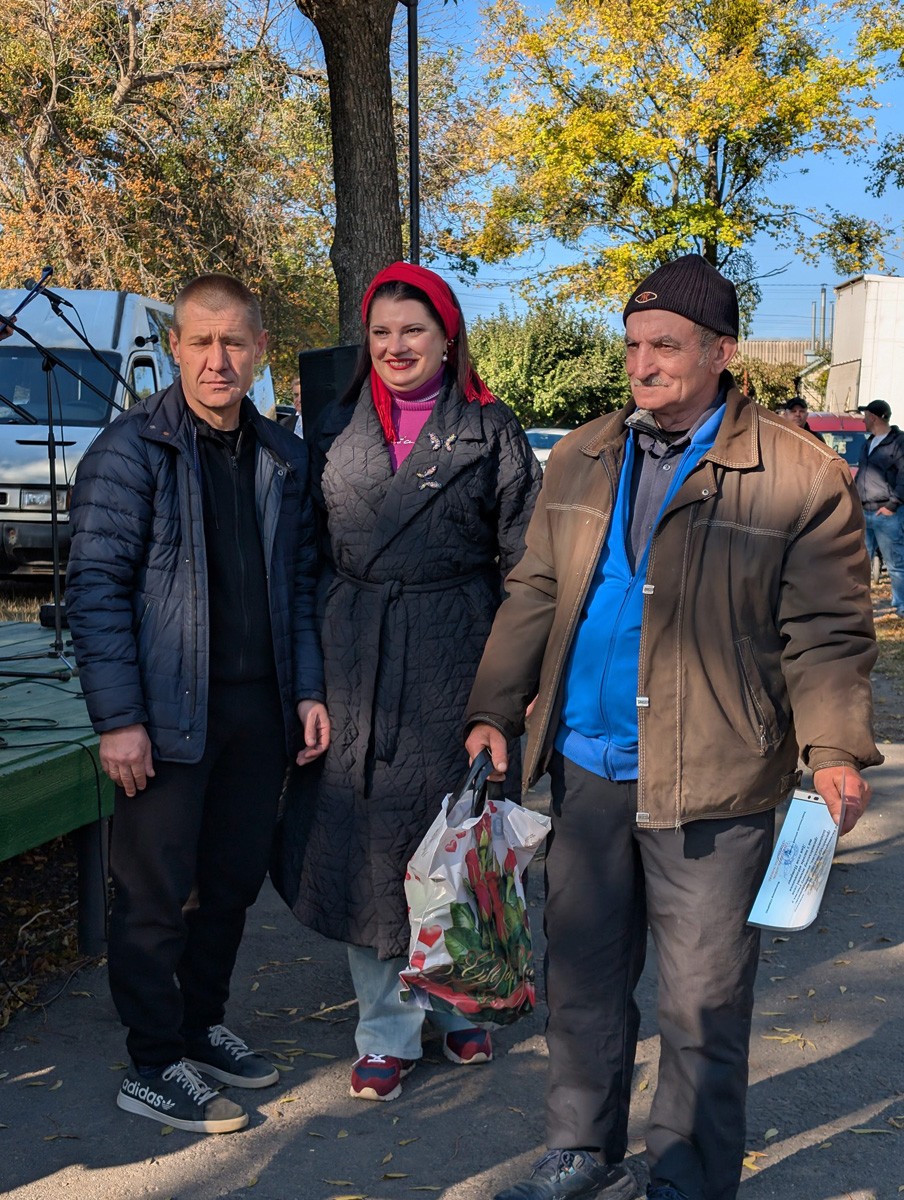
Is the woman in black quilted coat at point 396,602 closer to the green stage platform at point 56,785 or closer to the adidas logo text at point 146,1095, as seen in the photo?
the adidas logo text at point 146,1095

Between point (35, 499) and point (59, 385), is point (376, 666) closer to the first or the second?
point (35, 499)

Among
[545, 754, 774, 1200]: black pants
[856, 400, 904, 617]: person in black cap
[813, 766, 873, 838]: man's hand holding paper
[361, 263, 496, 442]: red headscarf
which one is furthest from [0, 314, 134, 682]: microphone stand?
[856, 400, 904, 617]: person in black cap

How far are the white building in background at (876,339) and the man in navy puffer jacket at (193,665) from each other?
21.2 metres

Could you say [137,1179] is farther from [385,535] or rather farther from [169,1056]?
[385,535]

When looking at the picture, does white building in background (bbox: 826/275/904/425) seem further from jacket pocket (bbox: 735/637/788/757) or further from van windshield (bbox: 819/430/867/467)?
jacket pocket (bbox: 735/637/788/757)

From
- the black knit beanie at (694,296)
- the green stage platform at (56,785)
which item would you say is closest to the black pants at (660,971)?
the black knit beanie at (694,296)

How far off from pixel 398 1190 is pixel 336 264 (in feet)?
17.6

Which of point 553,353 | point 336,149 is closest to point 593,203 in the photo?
point 553,353

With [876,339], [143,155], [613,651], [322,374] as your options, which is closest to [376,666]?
[613,651]

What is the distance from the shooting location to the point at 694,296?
2629 mm

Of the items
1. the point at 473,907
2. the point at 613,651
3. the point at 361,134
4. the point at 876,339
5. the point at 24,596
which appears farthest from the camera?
the point at 876,339

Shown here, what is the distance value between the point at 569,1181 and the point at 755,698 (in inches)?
44.7

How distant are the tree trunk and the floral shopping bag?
4673mm

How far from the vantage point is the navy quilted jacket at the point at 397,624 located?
339cm
